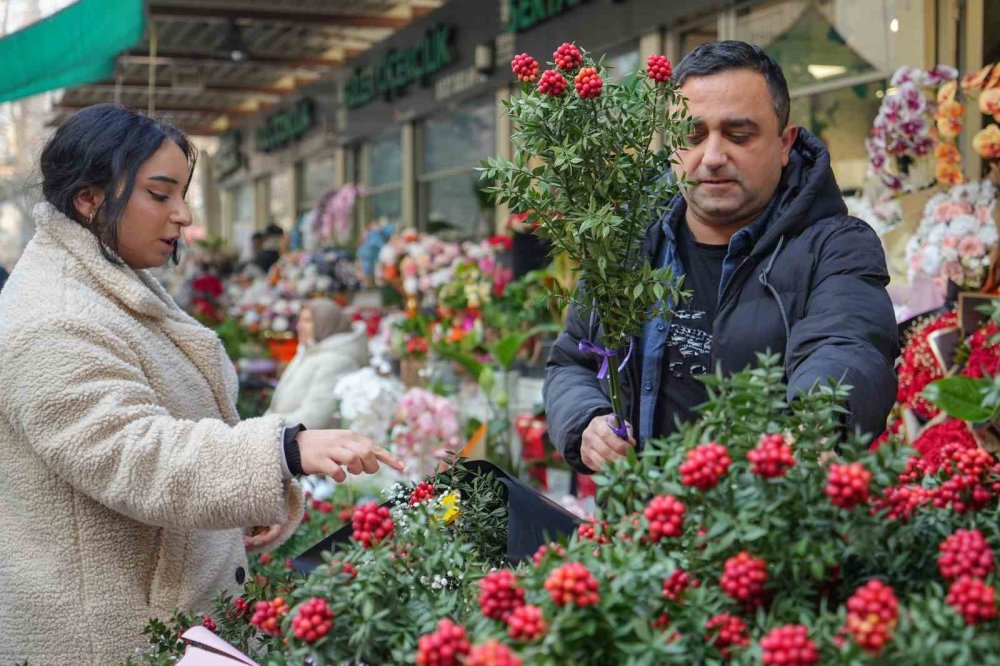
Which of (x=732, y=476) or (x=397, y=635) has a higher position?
(x=732, y=476)

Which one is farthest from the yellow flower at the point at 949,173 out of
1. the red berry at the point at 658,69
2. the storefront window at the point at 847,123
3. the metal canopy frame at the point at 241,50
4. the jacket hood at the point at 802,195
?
the metal canopy frame at the point at 241,50

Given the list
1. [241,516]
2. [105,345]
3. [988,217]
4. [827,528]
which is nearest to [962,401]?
[827,528]

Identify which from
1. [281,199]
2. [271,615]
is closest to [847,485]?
[271,615]

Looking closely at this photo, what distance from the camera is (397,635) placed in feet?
3.95

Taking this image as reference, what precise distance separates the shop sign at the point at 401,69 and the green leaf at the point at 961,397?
9093 mm

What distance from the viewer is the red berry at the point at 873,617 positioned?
97cm

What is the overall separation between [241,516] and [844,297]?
101cm

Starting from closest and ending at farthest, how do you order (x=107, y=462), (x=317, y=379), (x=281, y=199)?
1. (x=107, y=462)
2. (x=317, y=379)
3. (x=281, y=199)

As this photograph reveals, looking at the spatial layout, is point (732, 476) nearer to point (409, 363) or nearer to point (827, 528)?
point (827, 528)

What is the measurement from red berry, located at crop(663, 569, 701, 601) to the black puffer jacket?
1.63 feet

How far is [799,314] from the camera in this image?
6.19 ft

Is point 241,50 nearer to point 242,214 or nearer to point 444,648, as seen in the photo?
point 242,214

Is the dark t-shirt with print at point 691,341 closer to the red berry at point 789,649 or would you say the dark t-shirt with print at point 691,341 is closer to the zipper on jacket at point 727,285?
the zipper on jacket at point 727,285

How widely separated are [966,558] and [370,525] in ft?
2.09
